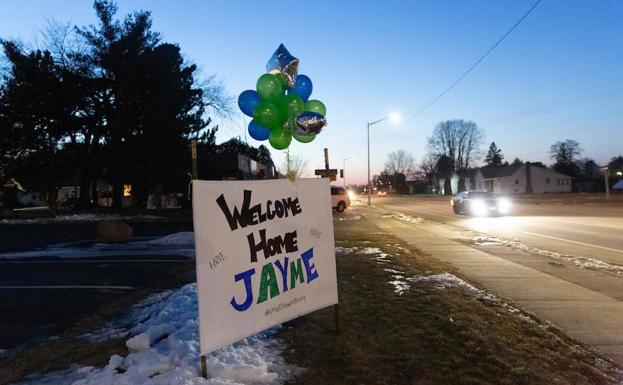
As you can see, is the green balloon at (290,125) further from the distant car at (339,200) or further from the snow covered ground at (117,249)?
the distant car at (339,200)

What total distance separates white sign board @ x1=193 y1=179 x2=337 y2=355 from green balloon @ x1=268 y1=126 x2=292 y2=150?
0.84 meters

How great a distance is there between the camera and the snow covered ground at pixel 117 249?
13.7m

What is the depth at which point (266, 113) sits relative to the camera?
19.1 ft

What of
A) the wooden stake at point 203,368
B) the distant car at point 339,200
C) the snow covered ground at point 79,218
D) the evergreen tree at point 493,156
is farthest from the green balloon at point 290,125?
the evergreen tree at point 493,156

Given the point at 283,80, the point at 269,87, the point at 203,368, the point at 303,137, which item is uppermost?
the point at 283,80

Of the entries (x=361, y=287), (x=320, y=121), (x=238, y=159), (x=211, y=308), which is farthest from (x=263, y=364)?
(x=238, y=159)

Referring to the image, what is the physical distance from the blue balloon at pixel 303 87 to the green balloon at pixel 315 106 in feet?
0.83

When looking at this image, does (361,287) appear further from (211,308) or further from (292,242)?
(211,308)

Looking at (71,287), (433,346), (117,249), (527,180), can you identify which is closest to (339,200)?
(117,249)

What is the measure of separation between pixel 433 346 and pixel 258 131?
3230mm

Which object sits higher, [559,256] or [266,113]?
[266,113]

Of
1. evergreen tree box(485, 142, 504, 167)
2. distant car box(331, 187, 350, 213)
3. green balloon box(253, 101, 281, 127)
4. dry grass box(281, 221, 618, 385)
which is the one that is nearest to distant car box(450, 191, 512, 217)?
distant car box(331, 187, 350, 213)

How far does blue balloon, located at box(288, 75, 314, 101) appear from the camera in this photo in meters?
6.39

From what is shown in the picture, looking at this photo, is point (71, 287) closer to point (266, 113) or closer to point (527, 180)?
point (266, 113)
